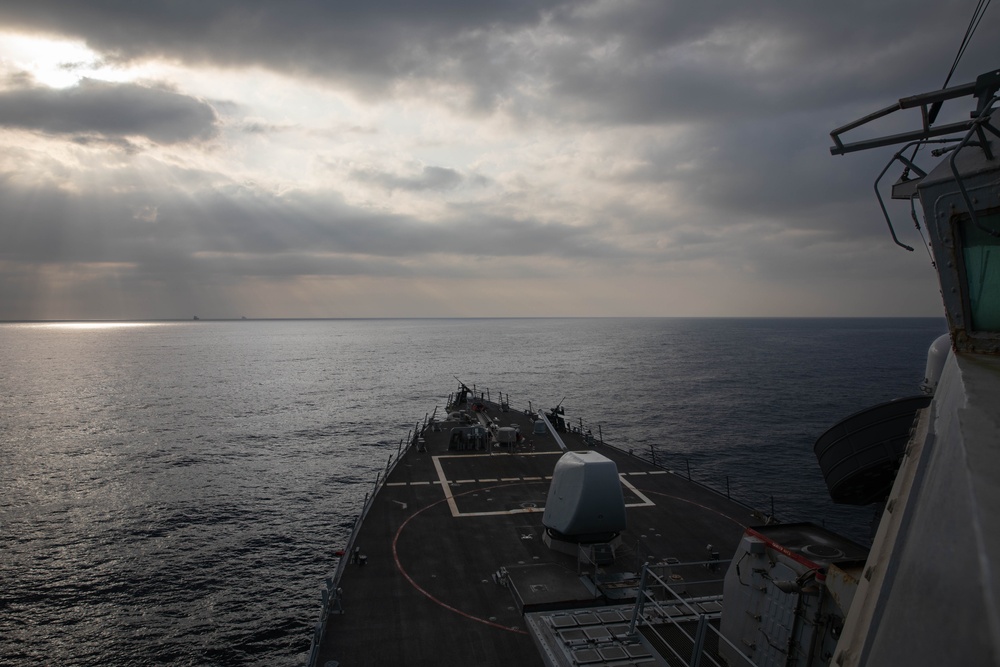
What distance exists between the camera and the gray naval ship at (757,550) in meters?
3.45

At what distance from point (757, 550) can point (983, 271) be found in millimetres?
6933

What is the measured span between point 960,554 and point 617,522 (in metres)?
20.8

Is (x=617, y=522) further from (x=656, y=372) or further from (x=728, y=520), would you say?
(x=656, y=372)

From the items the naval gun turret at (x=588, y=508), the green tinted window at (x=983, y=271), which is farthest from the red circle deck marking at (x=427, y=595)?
the green tinted window at (x=983, y=271)

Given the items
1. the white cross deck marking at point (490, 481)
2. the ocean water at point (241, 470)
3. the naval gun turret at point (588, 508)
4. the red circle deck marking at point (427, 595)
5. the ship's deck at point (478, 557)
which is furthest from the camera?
the ocean water at point (241, 470)

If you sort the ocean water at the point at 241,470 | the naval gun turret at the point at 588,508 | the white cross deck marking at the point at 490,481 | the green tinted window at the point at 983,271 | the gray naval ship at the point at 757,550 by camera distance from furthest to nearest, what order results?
the ocean water at the point at 241,470, the white cross deck marking at the point at 490,481, the naval gun turret at the point at 588,508, the green tinted window at the point at 983,271, the gray naval ship at the point at 757,550

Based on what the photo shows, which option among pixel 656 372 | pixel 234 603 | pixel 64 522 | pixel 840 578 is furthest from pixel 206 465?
pixel 656 372

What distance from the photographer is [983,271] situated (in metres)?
6.18

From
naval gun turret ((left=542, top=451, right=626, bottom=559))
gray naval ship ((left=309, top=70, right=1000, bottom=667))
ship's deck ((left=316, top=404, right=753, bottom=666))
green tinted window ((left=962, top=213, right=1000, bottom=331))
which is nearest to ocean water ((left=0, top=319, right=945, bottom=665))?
ship's deck ((left=316, top=404, right=753, bottom=666))

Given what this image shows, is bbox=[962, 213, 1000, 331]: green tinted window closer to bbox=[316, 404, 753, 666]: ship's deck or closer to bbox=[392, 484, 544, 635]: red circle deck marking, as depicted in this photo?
bbox=[316, 404, 753, 666]: ship's deck

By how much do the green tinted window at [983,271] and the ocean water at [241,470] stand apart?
29466mm

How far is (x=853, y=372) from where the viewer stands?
12381 cm

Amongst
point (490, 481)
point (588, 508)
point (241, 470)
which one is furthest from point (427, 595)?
point (241, 470)

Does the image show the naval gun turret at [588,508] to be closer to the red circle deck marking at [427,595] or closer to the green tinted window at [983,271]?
the red circle deck marking at [427,595]
